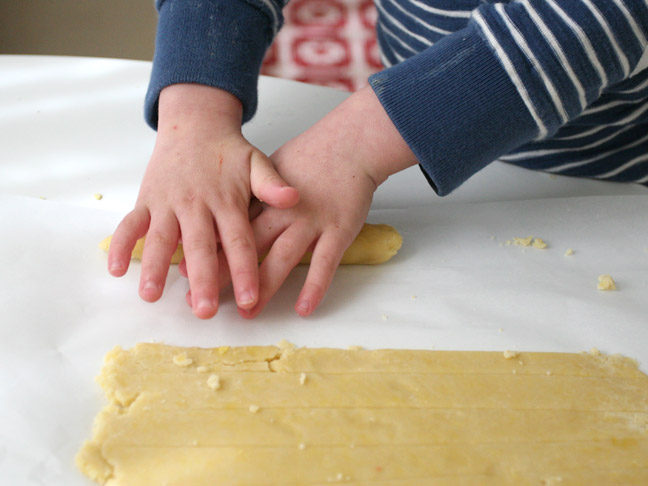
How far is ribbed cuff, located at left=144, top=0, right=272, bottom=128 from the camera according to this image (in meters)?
0.69

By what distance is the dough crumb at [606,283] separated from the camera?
0.63 meters

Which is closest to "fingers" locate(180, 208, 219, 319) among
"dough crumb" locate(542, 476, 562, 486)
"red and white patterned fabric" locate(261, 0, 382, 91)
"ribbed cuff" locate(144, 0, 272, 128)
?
"ribbed cuff" locate(144, 0, 272, 128)

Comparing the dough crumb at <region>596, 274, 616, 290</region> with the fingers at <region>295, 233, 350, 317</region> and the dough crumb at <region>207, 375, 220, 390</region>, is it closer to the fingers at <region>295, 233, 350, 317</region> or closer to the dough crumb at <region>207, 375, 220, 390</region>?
the fingers at <region>295, 233, 350, 317</region>

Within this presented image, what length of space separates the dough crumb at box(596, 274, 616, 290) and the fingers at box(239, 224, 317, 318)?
0.98ft

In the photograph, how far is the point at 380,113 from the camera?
25.1 inches

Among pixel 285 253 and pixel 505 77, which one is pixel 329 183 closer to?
pixel 285 253

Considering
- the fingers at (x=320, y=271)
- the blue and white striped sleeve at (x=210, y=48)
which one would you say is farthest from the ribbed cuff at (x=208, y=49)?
the fingers at (x=320, y=271)

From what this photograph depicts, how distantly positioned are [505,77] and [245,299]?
33cm

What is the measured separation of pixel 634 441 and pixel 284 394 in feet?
0.90

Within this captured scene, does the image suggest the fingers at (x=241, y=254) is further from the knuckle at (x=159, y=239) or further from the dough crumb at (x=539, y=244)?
the dough crumb at (x=539, y=244)

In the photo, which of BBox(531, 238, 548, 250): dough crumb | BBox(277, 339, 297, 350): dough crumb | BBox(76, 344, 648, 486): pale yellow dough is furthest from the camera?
BBox(531, 238, 548, 250): dough crumb

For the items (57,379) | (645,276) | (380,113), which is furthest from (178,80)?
(645,276)

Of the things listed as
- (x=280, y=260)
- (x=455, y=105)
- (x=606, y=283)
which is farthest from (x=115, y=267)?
(x=606, y=283)

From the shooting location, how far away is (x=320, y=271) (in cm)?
60
